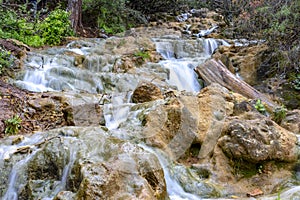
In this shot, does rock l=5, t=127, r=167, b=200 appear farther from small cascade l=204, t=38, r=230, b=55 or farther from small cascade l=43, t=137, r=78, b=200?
small cascade l=204, t=38, r=230, b=55

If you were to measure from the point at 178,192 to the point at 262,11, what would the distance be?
6.71 metres

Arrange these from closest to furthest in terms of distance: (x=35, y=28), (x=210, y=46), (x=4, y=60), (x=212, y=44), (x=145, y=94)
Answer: (x=145, y=94)
(x=4, y=60)
(x=35, y=28)
(x=210, y=46)
(x=212, y=44)

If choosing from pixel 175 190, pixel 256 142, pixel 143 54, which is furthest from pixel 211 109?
pixel 143 54

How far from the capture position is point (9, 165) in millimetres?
3809

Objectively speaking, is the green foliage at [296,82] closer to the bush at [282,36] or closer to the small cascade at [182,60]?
the bush at [282,36]

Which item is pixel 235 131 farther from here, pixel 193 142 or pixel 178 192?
pixel 178 192

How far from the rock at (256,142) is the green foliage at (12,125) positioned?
10.2 feet

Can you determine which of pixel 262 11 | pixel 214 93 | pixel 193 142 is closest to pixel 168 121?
pixel 193 142

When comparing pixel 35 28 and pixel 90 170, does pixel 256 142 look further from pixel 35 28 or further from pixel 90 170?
pixel 35 28

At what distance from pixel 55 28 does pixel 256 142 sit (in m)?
8.64

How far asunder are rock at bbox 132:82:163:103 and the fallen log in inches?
76.9

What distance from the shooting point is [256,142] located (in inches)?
159

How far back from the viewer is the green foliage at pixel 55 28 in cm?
1062

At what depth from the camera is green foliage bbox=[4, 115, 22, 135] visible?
16.1 feet
